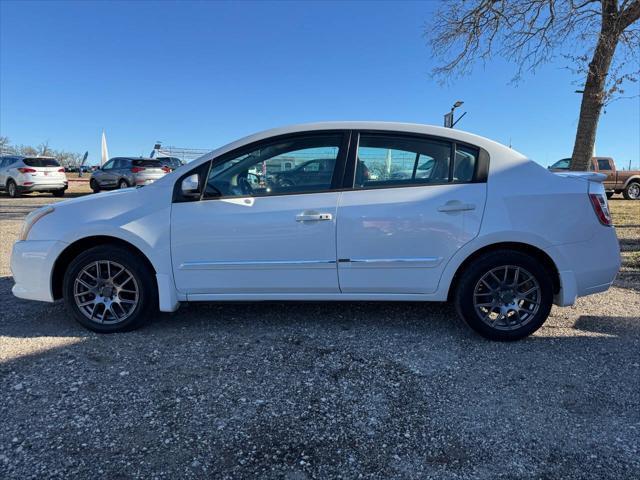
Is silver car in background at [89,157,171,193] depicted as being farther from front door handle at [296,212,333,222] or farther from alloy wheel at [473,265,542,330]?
alloy wheel at [473,265,542,330]

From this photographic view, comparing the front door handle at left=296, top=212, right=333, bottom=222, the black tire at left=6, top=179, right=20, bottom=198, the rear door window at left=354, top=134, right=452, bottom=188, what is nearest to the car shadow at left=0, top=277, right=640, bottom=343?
the front door handle at left=296, top=212, right=333, bottom=222

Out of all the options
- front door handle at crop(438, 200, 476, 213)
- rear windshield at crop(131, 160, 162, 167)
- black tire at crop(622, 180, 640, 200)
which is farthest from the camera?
black tire at crop(622, 180, 640, 200)

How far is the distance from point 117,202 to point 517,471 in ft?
10.8

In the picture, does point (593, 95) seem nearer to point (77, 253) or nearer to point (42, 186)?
point (77, 253)

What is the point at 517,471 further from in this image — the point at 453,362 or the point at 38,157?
the point at 38,157

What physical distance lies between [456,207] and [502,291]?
2.54 ft

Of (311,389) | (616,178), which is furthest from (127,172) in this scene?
(616,178)

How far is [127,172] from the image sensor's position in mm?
18281

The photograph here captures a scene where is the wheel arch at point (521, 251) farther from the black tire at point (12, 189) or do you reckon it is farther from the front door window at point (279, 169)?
the black tire at point (12, 189)

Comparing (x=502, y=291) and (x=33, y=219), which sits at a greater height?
(x=33, y=219)

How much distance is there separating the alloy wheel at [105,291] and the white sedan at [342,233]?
0.04ft

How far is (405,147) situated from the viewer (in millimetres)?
3498

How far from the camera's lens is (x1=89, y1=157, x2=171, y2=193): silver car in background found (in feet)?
59.4

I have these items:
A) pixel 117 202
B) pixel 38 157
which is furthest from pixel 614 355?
pixel 38 157
